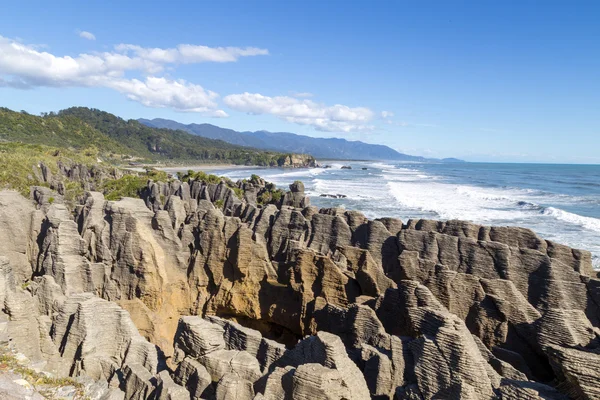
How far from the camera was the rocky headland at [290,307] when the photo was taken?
6273mm

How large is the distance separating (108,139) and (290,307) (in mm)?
120527

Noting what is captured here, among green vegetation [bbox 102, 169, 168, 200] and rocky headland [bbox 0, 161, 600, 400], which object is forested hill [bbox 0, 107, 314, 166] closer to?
green vegetation [bbox 102, 169, 168, 200]

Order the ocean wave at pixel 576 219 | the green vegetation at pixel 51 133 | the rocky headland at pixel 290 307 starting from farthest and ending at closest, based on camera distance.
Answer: the green vegetation at pixel 51 133 → the ocean wave at pixel 576 219 → the rocky headland at pixel 290 307

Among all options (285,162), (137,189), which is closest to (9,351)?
(137,189)

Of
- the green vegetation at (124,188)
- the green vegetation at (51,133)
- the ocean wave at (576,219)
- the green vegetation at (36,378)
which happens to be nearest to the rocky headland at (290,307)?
the green vegetation at (36,378)

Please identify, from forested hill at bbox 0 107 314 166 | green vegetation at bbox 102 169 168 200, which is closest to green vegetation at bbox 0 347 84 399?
green vegetation at bbox 102 169 168 200

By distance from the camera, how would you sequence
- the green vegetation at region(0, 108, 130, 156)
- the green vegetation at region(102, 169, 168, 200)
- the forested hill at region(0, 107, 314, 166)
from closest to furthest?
the green vegetation at region(102, 169, 168, 200), the green vegetation at region(0, 108, 130, 156), the forested hill at region(0, 107, 314, 166)

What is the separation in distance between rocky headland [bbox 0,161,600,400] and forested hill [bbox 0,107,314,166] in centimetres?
7642

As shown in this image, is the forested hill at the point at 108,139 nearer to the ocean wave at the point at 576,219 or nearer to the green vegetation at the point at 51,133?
the green vegetation at the point at 51,133

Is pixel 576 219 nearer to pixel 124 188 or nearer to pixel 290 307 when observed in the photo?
pixel 290 307

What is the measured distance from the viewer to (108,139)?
116 m

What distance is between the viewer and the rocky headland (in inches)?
247

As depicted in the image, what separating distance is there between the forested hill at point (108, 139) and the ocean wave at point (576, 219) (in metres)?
83.4

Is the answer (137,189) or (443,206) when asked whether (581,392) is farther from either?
(443,206)
